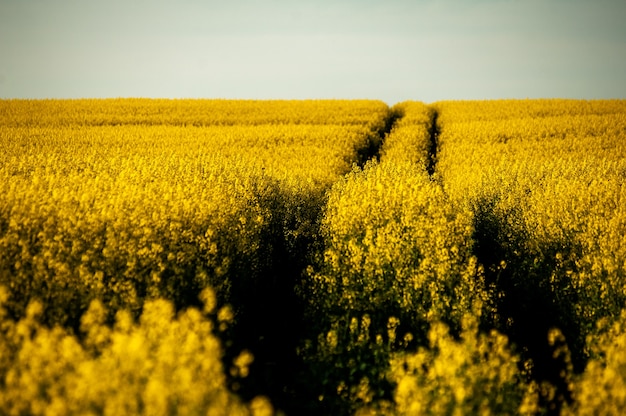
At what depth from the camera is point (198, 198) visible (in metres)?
9.38

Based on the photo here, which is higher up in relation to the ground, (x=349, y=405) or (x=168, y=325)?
(x=168, y=325)

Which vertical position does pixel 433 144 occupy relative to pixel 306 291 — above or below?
above

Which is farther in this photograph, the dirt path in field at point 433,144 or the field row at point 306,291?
the dirt path in field at point 433,144

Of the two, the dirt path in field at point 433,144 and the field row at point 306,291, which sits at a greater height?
the dirt path in field at point 433,144

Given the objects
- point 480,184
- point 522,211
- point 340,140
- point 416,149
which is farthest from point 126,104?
point 522,211

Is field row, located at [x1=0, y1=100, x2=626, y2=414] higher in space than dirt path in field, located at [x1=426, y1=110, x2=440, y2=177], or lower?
lower

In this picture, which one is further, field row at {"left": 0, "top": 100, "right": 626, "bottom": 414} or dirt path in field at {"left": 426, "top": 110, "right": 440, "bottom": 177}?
dirt path in field at {"left": 426, "top": 110, "right": 440, "bottom": 177}

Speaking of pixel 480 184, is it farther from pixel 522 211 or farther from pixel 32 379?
pixel 32 379

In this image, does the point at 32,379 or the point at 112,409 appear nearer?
the point at 112,409

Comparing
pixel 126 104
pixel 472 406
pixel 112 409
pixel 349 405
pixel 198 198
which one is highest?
pixel 126 104

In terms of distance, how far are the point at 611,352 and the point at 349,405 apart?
3088mm

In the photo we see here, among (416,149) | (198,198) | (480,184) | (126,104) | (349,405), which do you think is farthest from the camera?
(126,104)

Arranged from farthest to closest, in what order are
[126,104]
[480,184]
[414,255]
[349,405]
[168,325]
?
[126,104], [480,184], [414,255], [349,405], [168,325]

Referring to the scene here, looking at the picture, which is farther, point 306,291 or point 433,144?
point 433,144
